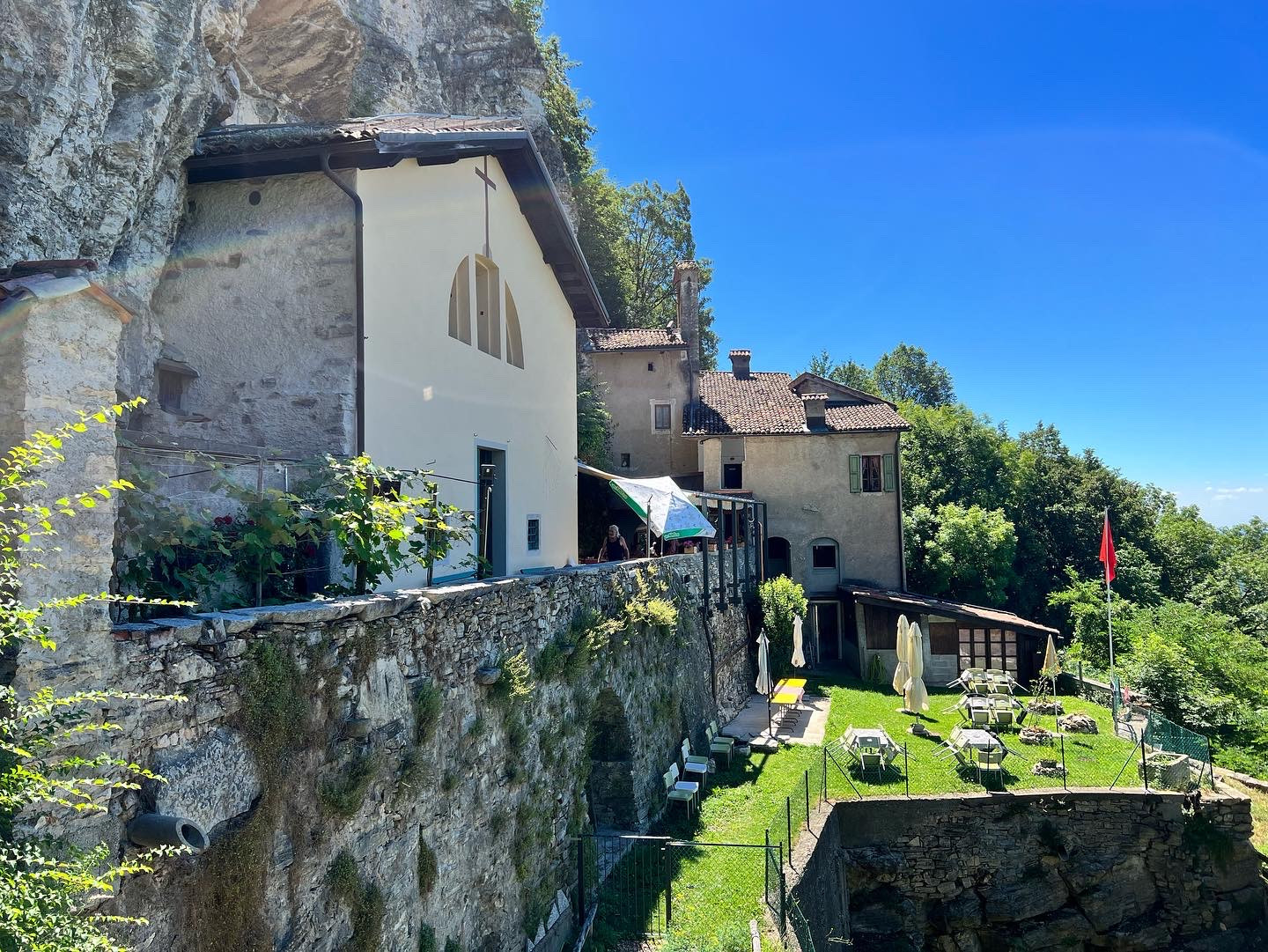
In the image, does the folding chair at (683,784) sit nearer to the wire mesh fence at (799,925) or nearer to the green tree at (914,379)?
the wire mesh fence at (799,925)

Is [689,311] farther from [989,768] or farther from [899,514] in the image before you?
[989,768]

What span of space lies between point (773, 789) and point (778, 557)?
623 inches

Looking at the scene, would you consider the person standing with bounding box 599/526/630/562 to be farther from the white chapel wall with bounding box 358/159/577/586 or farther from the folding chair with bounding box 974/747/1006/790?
the folding chair with bounding box 974/747/1006/790

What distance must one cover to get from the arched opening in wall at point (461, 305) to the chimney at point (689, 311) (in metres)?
20.0

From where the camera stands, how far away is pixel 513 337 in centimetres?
1324

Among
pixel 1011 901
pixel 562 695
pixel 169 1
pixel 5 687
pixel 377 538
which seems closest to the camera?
pixel 5 687

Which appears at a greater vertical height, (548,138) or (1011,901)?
(548,138)

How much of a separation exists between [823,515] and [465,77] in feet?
63.1

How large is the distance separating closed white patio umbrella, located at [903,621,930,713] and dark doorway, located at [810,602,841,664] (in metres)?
9.93

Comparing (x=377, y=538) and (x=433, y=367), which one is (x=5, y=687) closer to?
(x=377, y=538)

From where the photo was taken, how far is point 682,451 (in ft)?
102

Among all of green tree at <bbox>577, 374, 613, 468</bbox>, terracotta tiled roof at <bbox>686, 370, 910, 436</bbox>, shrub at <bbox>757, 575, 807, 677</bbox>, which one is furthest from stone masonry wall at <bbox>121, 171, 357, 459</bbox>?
terracotta tiled roof at <bbox>686, 370, 910, 436</bbox>

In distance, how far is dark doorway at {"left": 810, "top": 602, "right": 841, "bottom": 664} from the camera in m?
28.5

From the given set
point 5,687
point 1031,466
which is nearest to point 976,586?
point 1031,466
